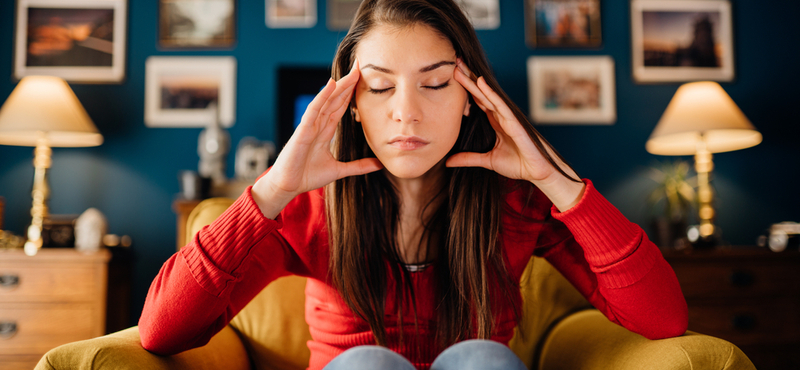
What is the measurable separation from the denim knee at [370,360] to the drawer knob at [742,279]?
2215 mm

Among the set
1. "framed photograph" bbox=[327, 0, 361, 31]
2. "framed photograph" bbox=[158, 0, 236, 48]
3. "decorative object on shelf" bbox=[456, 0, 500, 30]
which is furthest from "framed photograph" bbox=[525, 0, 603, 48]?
"framed photograph" bbox=[158, 0, 236, 48]

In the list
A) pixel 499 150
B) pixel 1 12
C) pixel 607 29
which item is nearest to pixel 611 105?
pixel 607 29

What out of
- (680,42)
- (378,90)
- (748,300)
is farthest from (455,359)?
(680,42)

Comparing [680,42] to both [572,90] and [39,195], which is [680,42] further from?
[39,195]

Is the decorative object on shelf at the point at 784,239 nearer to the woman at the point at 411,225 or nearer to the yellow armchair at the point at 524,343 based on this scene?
the yellow armchair at the point at 524,343

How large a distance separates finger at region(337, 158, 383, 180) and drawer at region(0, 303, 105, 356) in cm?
186

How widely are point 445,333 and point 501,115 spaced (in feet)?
1.57

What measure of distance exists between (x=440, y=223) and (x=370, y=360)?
20.1 inches

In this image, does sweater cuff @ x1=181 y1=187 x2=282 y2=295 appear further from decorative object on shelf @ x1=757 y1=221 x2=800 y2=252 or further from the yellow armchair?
decorative object on shelf @ x1=757 y1=221 x2=800 y2=252

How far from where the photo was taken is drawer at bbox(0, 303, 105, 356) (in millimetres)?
2098

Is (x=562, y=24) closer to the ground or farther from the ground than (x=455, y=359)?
farther from the ground

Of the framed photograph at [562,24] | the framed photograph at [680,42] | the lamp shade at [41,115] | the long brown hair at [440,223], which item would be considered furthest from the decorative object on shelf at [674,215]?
the lamp shade at [41,115]

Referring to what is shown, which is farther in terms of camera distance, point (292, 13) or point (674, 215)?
point (292, 13)

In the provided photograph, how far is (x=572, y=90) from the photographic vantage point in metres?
2.96
